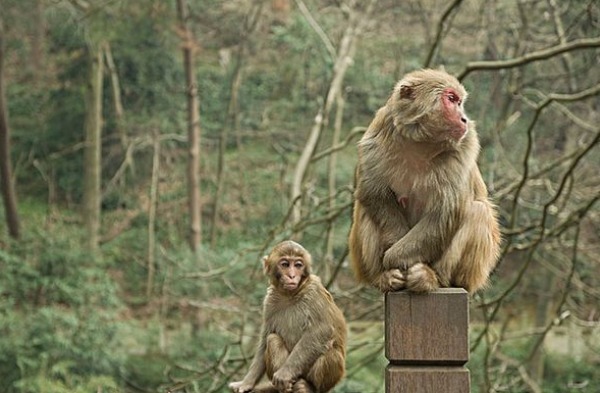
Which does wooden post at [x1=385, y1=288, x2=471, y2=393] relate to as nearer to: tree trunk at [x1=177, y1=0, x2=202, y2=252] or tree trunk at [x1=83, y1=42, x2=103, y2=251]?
tree trunk at [x1=177, y1=0, x2=202, y2=252]

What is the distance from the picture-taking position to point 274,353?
10.4 feet

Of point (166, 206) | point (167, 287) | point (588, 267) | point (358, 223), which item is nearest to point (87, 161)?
point (166, 206)

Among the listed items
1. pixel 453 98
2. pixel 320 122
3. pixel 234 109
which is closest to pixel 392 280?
pixel 453 98

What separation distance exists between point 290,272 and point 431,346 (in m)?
0.68

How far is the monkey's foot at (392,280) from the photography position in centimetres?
285

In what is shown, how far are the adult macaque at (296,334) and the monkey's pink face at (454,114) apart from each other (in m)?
0.69

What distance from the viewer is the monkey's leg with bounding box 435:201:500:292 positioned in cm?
304

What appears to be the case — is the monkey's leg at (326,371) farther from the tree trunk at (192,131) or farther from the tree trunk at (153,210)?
the tree trunk at (192,131)

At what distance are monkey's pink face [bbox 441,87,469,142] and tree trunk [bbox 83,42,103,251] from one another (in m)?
13.4

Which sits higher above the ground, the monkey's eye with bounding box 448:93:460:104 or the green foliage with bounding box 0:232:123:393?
the monkey's eye with bounding box 448:93:460:104

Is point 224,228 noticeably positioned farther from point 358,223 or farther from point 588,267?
point 358,223

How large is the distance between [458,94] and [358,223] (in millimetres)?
578

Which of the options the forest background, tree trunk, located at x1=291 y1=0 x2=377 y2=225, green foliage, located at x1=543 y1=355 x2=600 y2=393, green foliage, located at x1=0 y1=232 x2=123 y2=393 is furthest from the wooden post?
green foliage, located at x1=543 y1=355 x2=600 y2=393

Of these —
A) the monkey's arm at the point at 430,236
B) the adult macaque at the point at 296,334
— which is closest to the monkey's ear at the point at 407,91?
the monkey's arm at the point at 430,236
